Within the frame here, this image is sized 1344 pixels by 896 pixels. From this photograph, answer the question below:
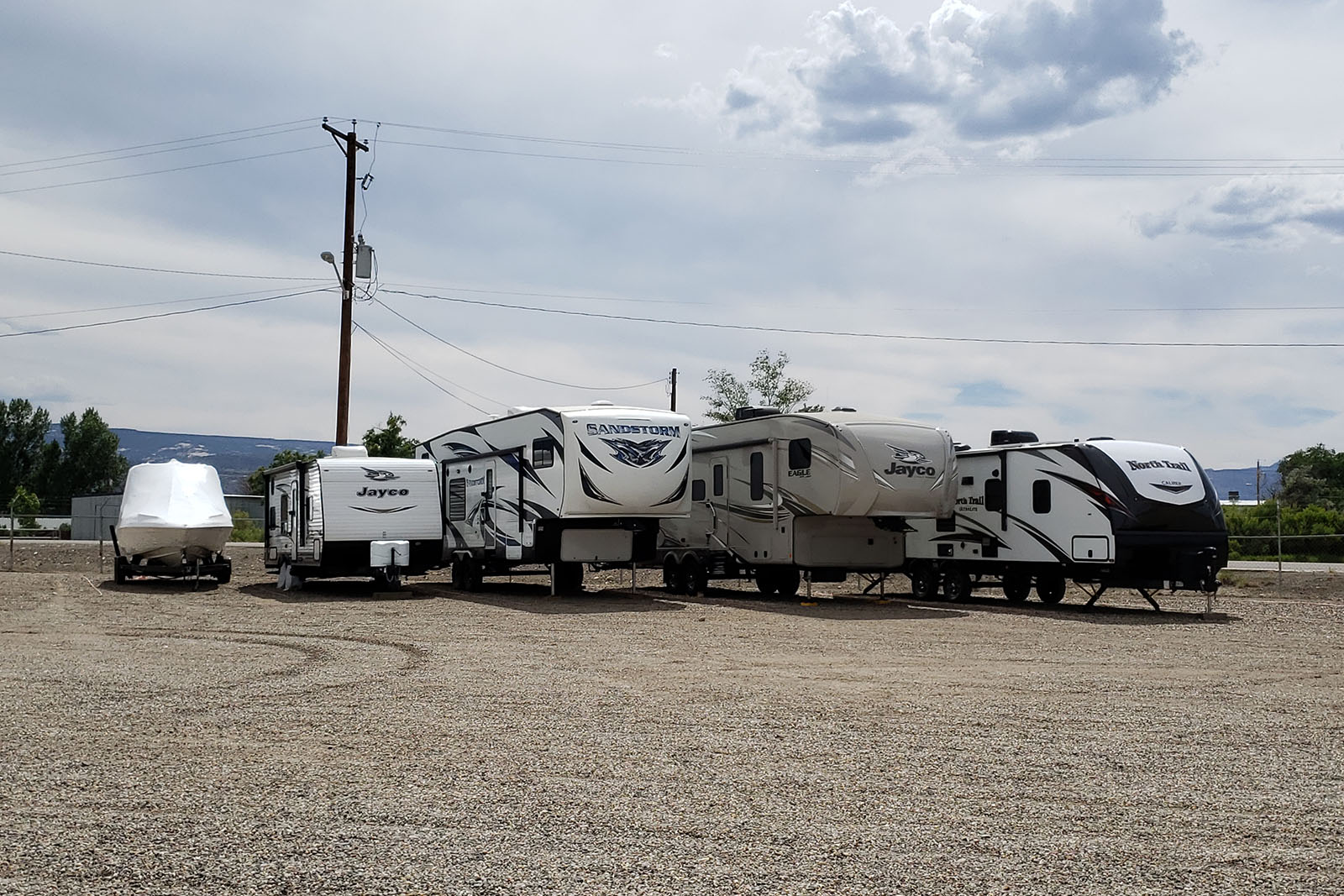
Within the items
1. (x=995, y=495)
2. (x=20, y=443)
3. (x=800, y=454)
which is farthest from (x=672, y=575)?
(x=20, y=443)

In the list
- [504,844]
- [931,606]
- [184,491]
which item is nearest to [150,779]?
[504,844]

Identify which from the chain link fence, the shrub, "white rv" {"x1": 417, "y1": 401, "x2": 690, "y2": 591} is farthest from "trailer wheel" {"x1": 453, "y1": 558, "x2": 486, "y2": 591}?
the chain link fence

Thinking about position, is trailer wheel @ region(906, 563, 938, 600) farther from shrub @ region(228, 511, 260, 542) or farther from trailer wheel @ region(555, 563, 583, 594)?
shrub @ region(228, 511, 260, 542)

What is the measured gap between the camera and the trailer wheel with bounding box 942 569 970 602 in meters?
20.2

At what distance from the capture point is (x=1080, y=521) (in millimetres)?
17781

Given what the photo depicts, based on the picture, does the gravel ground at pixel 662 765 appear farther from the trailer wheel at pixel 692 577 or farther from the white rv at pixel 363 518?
the trailer wheel at pixel 692 577

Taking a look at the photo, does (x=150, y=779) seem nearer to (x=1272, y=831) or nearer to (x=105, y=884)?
(x=105, y=884)

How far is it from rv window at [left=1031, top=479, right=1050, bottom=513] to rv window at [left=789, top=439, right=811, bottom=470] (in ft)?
11.7

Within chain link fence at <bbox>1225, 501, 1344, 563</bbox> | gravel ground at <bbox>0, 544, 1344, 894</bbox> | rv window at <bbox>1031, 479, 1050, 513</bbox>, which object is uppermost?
rv window at <bbox>1031, 479, 1050, 513</bbox>

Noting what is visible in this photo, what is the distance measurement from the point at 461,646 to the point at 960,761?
6.76 metres

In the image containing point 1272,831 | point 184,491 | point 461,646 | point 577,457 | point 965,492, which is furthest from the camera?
point 184,491

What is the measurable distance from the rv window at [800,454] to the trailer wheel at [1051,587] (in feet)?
14.4

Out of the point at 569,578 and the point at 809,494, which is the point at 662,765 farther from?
the point at 569,578

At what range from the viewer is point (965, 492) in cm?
2027
